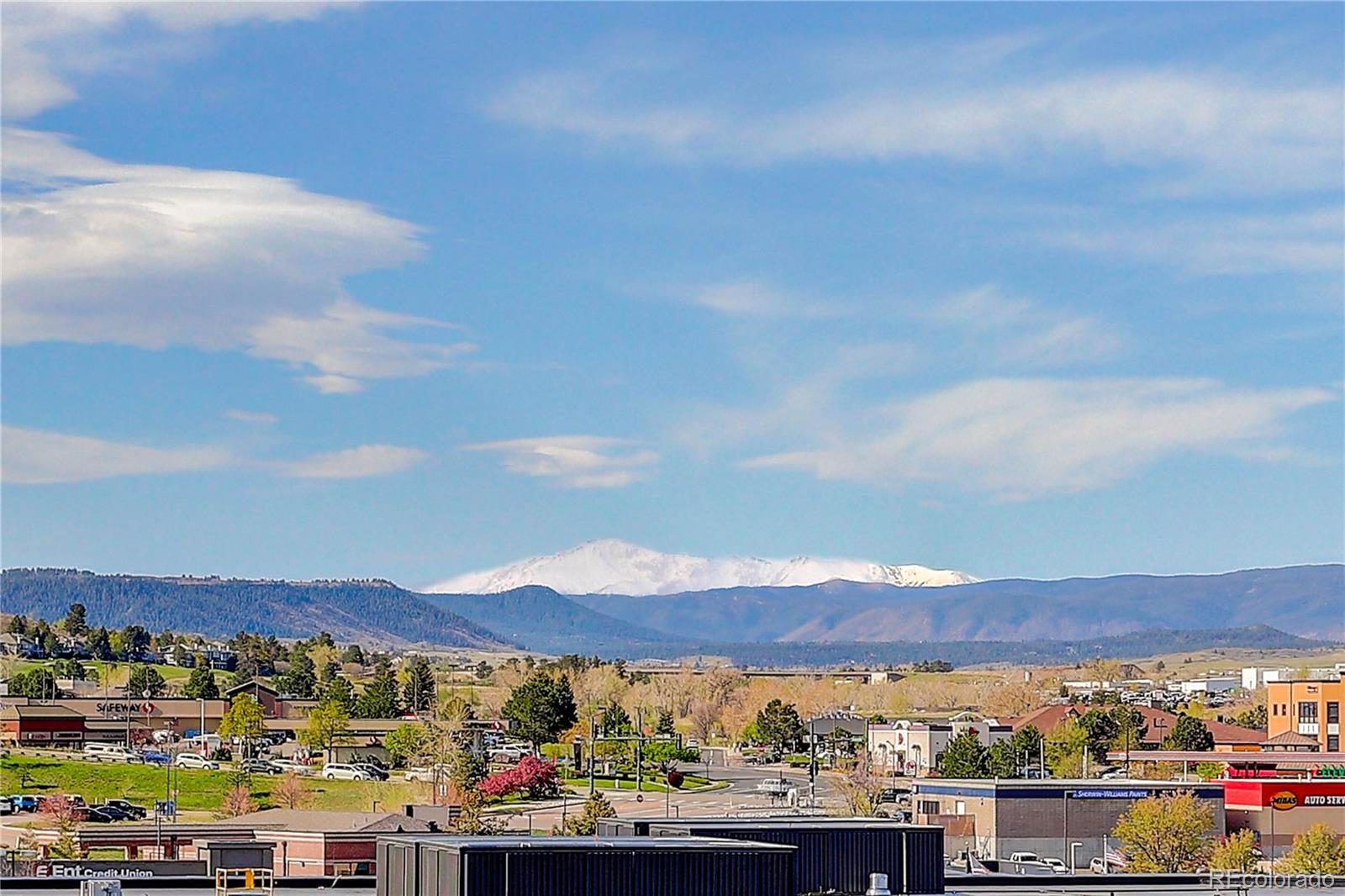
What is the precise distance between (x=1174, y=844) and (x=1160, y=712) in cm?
7300

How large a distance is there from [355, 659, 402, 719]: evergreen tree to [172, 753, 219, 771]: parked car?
2302 cm

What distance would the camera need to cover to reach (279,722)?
487ft

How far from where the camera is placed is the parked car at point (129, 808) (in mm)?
96438

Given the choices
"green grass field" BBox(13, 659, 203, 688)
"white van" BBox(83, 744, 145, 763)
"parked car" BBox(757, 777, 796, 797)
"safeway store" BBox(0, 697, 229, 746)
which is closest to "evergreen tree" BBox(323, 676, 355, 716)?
"safeway store" BBox(0, 697, 229, 746)

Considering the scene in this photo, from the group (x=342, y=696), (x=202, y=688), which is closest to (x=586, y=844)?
(x=342, y=696)

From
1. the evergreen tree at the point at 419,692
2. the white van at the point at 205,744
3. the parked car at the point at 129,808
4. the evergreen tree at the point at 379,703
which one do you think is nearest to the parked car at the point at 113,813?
the parked car at the point at 129,808

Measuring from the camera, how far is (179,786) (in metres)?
112

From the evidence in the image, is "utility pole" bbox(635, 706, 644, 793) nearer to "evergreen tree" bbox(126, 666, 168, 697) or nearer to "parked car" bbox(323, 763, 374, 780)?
"parked car" bbox(323, 763, 374, 780)

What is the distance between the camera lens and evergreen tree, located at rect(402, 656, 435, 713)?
16255 cm

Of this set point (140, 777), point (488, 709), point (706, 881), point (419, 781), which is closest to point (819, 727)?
point (488, 709)

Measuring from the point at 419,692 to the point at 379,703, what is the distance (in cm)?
1757

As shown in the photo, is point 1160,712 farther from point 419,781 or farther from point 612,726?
point 419,781

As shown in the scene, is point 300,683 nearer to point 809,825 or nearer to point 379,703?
point 379,703

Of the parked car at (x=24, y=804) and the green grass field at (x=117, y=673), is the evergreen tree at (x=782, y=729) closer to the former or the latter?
the green grass field at (x=117, y=673)
